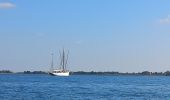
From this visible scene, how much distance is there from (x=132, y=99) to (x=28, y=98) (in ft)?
53.5

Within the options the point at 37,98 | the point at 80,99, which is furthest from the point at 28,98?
the point at 80,99

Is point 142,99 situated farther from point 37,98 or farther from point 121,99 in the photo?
point 37,98

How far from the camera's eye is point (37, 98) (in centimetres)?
7938

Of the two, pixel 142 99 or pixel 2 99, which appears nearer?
pixel 2 99

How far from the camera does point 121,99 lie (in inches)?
3167

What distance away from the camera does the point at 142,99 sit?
266 feet

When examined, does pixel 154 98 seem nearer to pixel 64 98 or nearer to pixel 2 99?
pixel 64 98

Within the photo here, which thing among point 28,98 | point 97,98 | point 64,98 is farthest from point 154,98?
point 28,98

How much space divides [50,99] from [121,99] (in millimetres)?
11255

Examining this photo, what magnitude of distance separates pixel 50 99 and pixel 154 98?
691 inches

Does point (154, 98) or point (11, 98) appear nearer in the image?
point (11, 98)

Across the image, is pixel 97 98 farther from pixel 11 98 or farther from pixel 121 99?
pixel 11 98

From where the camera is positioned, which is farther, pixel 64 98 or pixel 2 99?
pixel 64 98

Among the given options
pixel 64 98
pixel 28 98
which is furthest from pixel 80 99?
pixel 28 98
